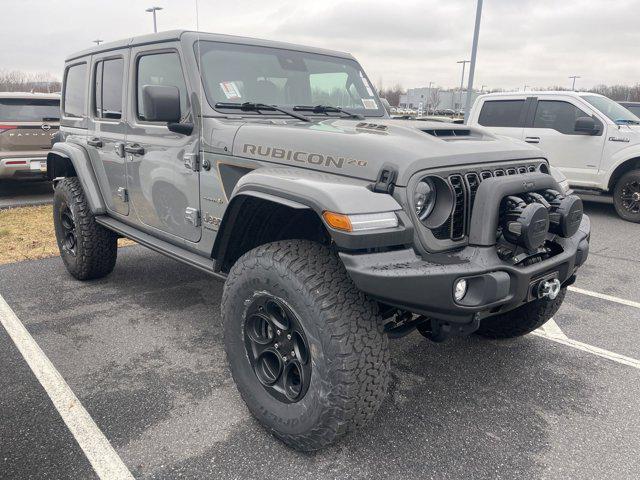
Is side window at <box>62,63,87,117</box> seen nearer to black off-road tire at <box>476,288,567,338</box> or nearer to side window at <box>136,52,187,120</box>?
side window at <box>136,52,187,120</box>

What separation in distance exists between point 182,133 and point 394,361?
1.96 meters

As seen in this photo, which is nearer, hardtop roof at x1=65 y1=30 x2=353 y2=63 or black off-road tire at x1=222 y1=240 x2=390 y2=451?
black off-road tire at x1=222 y1=240 x2=390 y2=451

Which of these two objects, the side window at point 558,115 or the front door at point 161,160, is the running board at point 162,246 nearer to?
the front door at point 161,160

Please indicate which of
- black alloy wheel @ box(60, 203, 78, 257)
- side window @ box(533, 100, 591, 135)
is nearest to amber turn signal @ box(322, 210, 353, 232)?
black alloy wheel @ box(60, 203, 78, 257)

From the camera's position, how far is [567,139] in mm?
7941

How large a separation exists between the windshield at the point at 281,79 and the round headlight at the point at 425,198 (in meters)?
1.33

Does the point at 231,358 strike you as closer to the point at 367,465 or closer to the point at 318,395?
the point at 318,395

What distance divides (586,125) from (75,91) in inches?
269

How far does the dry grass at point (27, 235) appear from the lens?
5.55m

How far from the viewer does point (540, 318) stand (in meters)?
3.25

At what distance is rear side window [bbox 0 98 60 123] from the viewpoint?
321 inches

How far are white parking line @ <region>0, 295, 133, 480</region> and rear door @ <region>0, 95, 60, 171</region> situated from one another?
542 centimetres

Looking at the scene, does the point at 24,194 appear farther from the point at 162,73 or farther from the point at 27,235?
the point at 162,73

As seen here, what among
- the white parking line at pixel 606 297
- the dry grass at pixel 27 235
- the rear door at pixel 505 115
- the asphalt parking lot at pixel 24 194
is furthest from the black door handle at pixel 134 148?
the rear door at pixel 505 115
